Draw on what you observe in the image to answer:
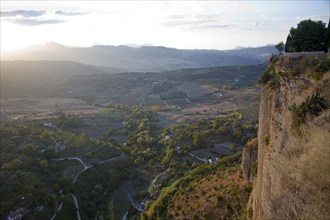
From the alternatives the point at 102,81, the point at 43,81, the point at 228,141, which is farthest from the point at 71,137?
the point at 43,81

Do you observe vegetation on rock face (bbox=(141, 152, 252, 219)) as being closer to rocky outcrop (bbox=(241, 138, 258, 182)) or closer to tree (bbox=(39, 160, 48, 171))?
rocky outcrop (bbox=(241, 138, 258, 182))

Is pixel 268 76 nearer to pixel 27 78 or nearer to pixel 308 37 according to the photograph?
pixel 308 37

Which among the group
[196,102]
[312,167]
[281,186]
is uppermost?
[312,167]

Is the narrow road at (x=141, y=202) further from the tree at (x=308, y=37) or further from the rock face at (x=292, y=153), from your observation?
the tree at (x=308, y=37)

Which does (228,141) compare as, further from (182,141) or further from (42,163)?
(42,163)

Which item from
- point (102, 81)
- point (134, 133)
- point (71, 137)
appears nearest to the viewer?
point (71, 137)
